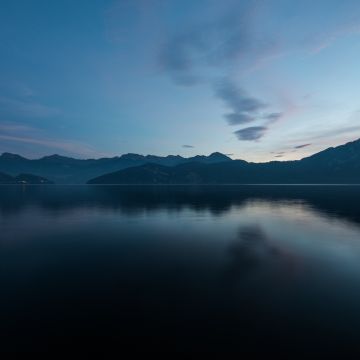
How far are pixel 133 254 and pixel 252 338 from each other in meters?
22.7

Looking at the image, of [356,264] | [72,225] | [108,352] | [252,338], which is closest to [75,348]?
[108,352]

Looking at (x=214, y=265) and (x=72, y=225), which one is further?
(x=72, y=225)

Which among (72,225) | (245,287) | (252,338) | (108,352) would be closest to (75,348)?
(108,352)

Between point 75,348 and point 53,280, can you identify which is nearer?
point 75,348

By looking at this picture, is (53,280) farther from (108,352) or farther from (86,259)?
(108,352)

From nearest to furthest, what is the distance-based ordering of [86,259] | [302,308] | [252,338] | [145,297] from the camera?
[252,338] < [302,308] < [145,297] < [86,259]

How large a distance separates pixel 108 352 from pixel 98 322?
132 inches

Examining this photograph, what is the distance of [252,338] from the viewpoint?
16.2 m

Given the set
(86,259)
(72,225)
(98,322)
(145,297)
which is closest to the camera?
(98,322)

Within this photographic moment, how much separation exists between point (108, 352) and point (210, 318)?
696cm

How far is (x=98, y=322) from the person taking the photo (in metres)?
17.8

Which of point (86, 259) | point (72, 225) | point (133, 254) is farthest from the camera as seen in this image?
point (72, 225)

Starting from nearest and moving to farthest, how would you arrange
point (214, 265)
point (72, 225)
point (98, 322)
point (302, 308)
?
point (98, 322) < point (302, 308) < point (214, 265) < point (72, 225)

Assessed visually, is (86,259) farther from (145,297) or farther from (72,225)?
(72,225)
